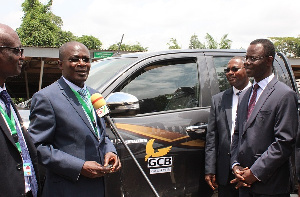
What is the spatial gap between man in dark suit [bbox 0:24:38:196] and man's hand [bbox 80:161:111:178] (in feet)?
1.07

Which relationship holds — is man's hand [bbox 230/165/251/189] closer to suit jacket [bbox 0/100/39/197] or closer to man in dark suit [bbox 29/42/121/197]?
man in dark suit [bbox 29/42/121/197]

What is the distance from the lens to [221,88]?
387cm

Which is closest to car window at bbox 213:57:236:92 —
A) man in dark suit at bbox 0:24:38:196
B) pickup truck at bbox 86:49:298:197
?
pickup truck at bbox 86:49:298:197

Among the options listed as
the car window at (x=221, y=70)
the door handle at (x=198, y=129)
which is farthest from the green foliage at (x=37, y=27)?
the door handle at (x=198, y=129)

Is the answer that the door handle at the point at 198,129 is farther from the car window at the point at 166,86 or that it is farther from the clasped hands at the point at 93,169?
the clasped hands at the point at 93,169

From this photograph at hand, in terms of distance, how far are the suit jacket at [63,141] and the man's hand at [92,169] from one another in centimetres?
3

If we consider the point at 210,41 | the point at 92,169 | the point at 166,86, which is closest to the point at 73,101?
the point at 92,169

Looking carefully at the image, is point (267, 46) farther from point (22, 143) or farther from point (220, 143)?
point (22, 143)

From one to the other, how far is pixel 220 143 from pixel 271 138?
0.66 metres

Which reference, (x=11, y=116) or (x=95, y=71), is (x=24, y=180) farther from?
(x=95, y=71)

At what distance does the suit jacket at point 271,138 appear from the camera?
266 centimetres

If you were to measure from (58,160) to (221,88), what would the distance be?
7.15 ft

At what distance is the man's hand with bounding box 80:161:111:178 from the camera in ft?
7.54

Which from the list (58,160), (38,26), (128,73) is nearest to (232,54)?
(128,73)
